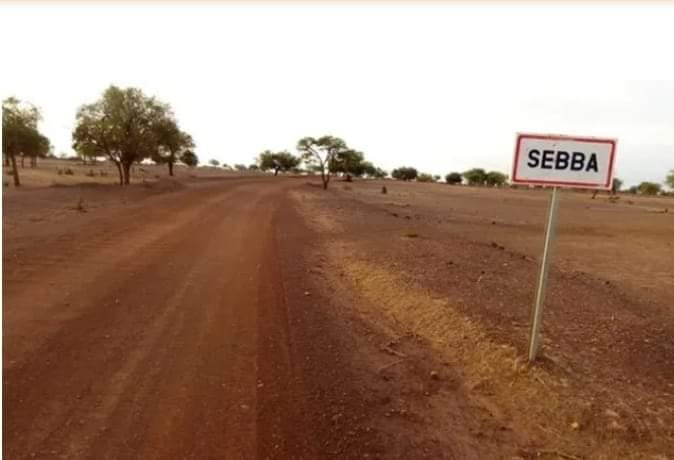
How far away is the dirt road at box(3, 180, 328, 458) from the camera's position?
3326 mm

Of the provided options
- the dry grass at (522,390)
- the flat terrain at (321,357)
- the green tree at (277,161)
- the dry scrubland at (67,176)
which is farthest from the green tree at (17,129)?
the green tree at (277,161)

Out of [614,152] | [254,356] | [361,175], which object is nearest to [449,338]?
[254,356]

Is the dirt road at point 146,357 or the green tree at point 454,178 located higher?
the green tree at point 454,178

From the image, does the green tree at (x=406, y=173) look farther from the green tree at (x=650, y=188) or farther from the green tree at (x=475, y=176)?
the green tree at (x=650, y=188)

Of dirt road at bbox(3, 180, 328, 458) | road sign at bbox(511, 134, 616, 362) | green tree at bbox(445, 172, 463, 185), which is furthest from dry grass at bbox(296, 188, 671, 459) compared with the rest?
green tree at bbox(445, 172, 463, 185)

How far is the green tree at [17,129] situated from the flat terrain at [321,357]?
29.0 metres

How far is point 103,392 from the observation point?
3914 millimetres

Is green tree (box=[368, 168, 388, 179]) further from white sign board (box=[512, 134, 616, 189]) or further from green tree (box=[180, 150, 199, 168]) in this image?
white sign board (box=[512, 134, 616, 189])

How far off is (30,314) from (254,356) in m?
3.12

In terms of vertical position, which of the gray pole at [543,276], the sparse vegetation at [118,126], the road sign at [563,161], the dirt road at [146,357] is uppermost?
the sparse vegetation at [118,126]

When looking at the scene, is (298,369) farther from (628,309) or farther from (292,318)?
(628,309)

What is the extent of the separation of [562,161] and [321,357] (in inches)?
118

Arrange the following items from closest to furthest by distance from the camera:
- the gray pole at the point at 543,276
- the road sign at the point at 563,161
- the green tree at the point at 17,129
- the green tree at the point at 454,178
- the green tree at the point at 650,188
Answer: the road sign at the point at 563,161, the gray pole at the point at 543,276, the green tree at the point at 17,129, the green tree at the point at 650,188, the green tree at the point at 454,178

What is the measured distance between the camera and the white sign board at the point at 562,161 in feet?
13.5
